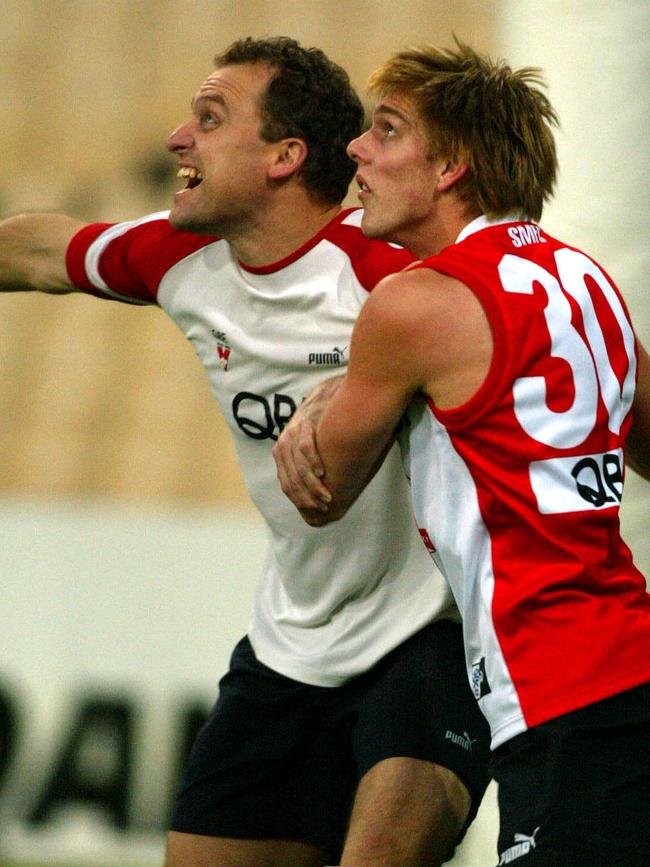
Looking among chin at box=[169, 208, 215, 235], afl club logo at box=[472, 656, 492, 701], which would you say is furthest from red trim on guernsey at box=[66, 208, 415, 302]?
afl club logo at box=[472, 656, 492, 701]

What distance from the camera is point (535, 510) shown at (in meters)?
1.66

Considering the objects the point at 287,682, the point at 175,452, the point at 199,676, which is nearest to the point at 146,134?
the point at 175,452

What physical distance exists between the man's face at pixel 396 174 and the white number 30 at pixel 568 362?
0.81 feet

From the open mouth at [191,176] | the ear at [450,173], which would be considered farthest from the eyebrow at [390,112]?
the open mouth at [191,176]

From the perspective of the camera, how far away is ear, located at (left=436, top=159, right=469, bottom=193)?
195 centimetres

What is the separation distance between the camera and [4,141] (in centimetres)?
475

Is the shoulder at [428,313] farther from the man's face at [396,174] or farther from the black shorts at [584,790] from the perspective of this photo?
the black shorts at [584,790]

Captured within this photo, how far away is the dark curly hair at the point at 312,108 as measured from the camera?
8.37 ft

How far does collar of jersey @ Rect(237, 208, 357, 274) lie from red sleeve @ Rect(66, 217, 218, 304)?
146 mm

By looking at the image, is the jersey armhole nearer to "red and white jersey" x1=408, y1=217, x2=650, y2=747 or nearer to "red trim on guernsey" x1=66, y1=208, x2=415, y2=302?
"red and white jersey" x1=408, y1=217, x2=650, y2=747

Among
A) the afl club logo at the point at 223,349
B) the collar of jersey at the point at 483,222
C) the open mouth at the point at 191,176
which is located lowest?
the afl club logo at the point at 223,349

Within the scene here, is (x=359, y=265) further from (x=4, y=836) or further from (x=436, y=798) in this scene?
(x=4, y=836)

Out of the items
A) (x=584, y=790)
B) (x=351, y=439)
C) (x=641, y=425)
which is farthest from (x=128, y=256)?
(x=584, y=790)

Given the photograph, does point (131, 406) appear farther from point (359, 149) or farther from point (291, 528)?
point (359, 149)
